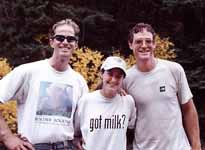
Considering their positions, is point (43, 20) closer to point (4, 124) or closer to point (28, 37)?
point (28, 37)

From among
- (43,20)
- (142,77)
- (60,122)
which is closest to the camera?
(60,122)

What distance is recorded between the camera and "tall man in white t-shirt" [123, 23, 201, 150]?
332 cm

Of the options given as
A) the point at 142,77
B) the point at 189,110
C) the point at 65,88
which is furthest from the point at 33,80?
the point at 189,110

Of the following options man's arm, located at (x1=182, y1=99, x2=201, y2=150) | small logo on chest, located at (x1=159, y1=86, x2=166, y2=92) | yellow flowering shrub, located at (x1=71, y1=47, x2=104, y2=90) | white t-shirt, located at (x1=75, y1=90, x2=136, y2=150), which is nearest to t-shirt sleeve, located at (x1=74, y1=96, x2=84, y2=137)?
white t-shirt, located at (x1=75, y1=90, x2=136, y2=150)

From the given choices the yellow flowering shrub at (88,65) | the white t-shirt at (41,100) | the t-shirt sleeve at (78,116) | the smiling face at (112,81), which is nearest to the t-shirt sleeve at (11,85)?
the white t-shirt at (41,100)

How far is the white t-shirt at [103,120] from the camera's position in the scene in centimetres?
315

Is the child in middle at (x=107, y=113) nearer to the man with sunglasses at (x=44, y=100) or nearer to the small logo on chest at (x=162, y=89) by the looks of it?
the man with sunglasses at (x=44, y=100)

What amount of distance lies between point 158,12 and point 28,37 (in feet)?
8.29

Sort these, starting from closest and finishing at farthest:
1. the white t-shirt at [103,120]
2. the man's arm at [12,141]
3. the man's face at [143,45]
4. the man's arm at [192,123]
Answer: the man's arm at [12,141] < the white t-shirt at [103,120] < the man's face at [143,45] < the man's arm at [192,123]

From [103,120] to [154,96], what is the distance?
1.38 ft

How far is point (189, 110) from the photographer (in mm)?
3477

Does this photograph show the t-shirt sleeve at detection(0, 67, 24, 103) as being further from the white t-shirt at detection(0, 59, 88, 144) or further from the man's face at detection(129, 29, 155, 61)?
the man's face at detection(129, 29, 155, 61)

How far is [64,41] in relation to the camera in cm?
321

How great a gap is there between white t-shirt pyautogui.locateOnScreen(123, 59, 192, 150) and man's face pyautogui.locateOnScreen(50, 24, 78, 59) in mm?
483
